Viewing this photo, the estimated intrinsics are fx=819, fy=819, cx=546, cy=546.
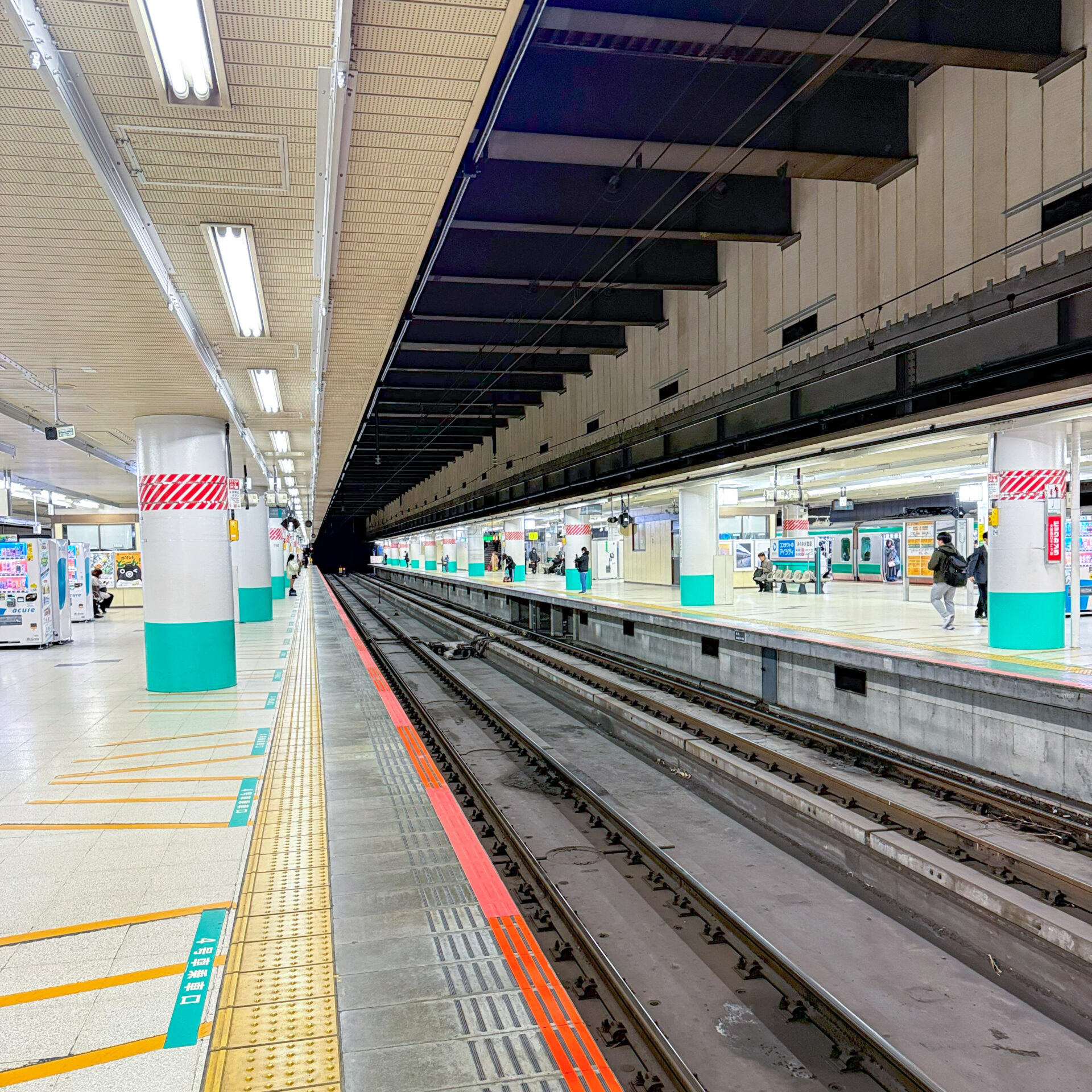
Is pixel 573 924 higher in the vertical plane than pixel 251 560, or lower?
lower

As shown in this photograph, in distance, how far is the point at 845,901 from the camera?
6.57 metres

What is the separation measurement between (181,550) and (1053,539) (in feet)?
37.7

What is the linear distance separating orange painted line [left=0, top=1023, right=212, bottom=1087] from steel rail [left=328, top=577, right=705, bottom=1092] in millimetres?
2046

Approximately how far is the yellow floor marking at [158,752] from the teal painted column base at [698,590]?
42.8 ft

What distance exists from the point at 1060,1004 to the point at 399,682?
40.0ft

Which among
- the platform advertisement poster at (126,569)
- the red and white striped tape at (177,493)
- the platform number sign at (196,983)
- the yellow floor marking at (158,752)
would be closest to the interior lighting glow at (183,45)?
the platform number sign at (196,983)

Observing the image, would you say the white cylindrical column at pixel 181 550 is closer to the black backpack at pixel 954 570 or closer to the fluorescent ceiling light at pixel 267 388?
the fluorescent ceiling light at pixel 267 388

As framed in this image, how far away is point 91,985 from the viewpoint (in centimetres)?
363

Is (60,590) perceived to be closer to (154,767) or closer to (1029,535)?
(154,767)

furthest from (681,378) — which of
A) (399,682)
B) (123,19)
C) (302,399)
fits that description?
(123,19)

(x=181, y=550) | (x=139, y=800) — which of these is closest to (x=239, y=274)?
(x=139, y=800)

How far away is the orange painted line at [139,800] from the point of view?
20.7 feet

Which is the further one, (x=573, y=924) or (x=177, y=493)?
(x=177, y=493)

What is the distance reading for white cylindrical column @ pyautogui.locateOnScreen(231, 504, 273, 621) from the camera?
2192 cm
